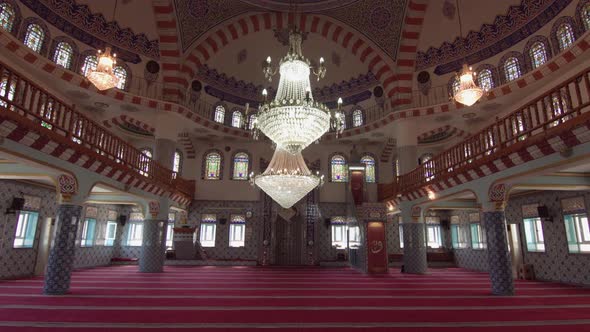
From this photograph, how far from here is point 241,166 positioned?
1362 cm

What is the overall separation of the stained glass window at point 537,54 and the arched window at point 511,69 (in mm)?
404

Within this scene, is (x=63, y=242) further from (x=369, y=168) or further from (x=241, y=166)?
(x=369, y=168)

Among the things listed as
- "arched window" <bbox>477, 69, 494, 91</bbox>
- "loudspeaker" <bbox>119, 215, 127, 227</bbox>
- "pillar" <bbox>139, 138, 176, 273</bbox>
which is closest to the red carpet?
"pillar" <bbox>139, 138, 176, 273</bbox>

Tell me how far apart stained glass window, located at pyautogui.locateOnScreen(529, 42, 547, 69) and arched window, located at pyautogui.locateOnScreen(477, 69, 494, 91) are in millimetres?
1088

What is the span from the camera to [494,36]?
A: 9.68 m

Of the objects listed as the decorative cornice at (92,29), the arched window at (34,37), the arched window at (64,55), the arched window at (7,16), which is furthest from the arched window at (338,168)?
the arched window at (7,16)

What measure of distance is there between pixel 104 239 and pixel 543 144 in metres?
11.7

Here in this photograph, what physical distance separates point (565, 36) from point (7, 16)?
38.0ft

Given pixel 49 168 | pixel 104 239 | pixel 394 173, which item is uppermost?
pixel 394 173

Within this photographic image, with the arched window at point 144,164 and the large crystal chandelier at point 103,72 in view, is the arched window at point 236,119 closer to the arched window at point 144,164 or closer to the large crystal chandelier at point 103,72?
the arched window at point 144,164

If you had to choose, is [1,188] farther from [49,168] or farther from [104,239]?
[104,239]

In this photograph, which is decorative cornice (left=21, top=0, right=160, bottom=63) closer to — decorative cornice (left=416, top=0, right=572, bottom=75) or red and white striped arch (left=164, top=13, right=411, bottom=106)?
red and white striped arch (left=164, top=13, right=411, bottom=106)

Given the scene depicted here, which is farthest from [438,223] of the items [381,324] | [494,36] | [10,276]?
[10,276]

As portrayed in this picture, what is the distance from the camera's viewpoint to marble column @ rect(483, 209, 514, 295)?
583 centimetres
